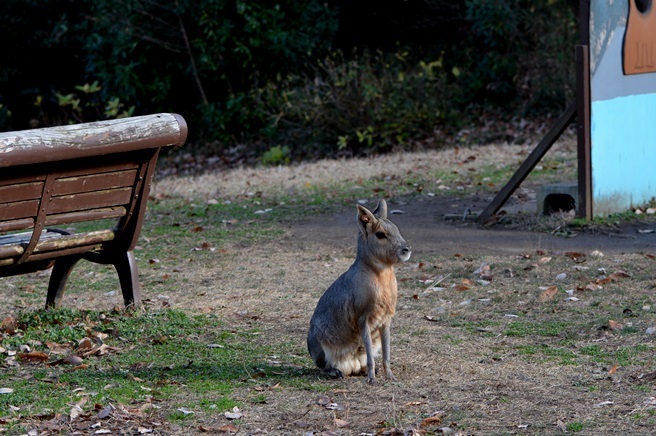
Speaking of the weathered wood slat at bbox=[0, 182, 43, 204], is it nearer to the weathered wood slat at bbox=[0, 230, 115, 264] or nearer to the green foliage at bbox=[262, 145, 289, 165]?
the weathered wood slat at bbox=[0, 230, 115, 264]

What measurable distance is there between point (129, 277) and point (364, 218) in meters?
2.12

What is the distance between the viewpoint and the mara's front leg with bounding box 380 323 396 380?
5312 mm

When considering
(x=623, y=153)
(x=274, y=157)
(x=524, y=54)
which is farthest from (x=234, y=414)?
(x=524, y=54)

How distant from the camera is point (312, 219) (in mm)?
10352

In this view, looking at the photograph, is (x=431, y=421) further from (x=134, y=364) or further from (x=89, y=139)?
(x=89, y=139)

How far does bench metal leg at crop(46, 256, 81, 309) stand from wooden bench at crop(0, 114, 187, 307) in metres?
0.04

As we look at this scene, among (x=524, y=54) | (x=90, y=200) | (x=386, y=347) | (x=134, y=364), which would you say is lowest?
(x=134, y=364)

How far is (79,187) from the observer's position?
19.6 feet

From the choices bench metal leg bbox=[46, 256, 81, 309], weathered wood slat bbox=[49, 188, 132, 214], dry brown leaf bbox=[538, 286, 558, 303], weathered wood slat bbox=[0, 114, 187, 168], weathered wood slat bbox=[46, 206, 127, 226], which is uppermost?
weathered wood slat bbox=[0, 114, 187, 168]

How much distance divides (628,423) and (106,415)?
2.49 meters

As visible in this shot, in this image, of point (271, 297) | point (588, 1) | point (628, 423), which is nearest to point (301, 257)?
point (271, 297)

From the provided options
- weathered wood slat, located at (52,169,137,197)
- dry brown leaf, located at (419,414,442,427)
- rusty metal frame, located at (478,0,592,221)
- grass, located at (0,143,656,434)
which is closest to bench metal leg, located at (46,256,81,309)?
grass, located at (0,143,656,434)

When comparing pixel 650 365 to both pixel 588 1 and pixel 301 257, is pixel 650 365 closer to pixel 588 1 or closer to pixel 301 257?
pixel 301 257

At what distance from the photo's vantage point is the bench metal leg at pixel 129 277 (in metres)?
6.61
